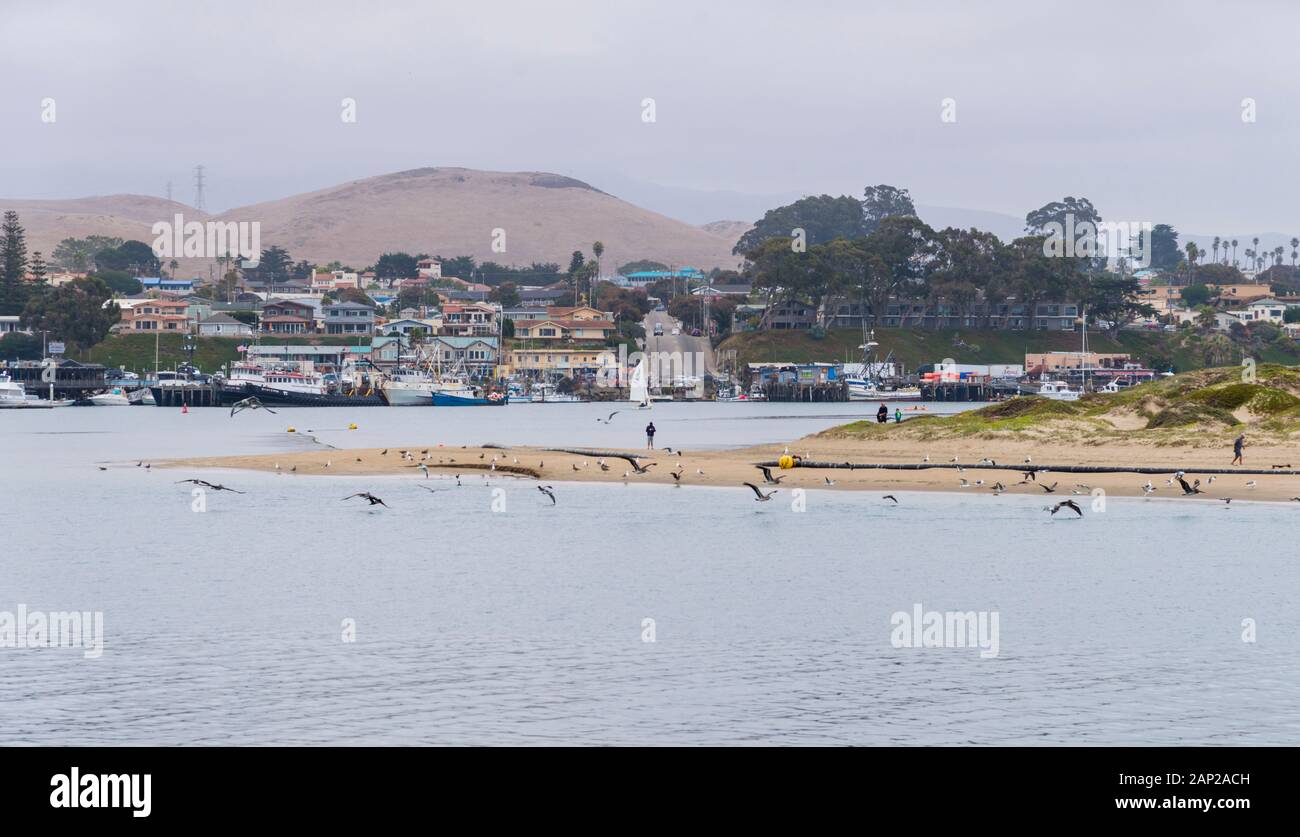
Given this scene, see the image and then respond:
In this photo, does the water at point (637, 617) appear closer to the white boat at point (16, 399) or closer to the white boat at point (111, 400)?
the white boat at point (16, 399)

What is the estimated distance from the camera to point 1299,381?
74.9 metres

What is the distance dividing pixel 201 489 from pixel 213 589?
85.1 ft

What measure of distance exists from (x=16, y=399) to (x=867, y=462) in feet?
477

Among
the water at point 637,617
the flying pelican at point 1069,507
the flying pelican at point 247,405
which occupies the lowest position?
the water at point 637,617

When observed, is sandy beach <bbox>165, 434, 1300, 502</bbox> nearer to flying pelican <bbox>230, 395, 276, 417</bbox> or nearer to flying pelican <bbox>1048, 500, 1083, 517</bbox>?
flying pelican <bbox>1048, 500, 1083, 517</bbox>

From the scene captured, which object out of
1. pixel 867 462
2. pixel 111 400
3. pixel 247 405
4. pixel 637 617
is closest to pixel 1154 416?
pixel 867 462

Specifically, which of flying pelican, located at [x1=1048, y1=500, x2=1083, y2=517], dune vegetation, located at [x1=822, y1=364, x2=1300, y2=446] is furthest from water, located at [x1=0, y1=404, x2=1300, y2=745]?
dune vegetation, located at [x1=822, y1=364, x2=1300, y2=446]

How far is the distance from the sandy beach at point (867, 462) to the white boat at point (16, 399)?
11608 cm

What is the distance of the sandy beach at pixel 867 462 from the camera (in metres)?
55.8

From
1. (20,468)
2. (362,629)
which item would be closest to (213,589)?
(362,629)

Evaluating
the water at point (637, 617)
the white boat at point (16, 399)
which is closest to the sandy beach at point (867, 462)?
the water at point (637, 617)

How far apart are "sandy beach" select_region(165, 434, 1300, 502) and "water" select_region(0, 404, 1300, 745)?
170 centimetres
